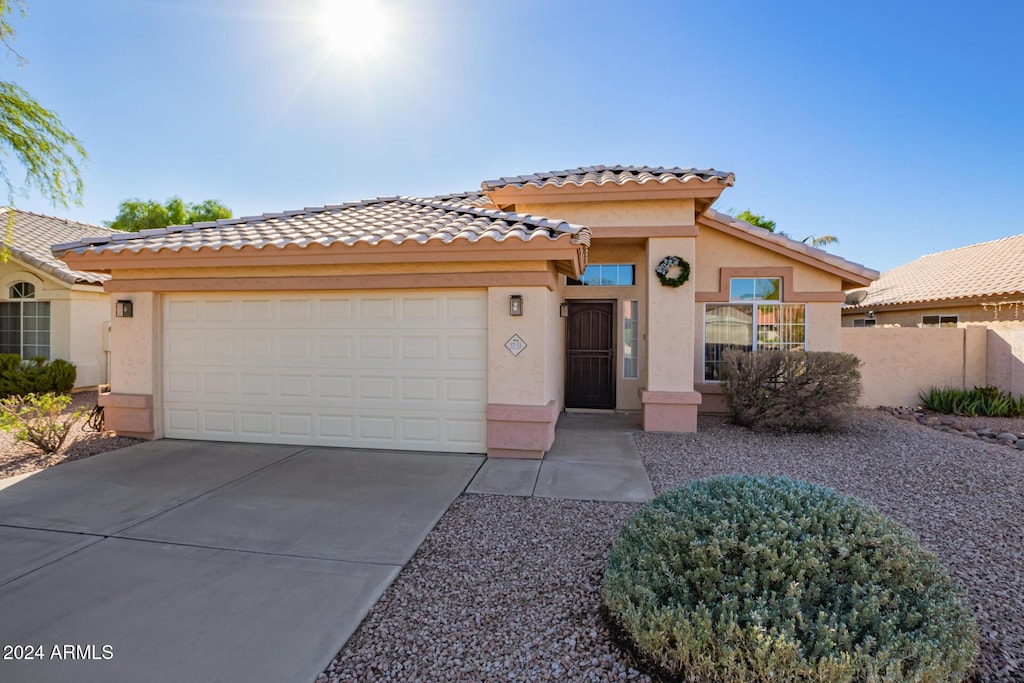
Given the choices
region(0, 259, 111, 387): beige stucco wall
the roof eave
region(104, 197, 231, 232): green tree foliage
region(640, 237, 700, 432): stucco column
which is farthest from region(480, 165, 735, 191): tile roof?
region(104, 197, 231, 232): green tree foliage

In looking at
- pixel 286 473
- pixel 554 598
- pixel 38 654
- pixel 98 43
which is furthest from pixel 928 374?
pixel 98 43

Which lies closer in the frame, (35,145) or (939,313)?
(35,145)

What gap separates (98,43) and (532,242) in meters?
8.38

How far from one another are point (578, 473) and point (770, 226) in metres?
20.2

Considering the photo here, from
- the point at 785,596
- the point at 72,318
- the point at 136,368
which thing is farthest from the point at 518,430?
the point at 72,318

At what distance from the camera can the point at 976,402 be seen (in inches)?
410

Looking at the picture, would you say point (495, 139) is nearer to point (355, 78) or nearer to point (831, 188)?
point (355, 78)

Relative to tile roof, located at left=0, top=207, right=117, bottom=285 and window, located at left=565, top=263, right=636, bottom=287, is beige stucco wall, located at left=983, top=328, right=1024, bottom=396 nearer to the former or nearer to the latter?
window, located at left=565, top=263, right=636, bottom=287

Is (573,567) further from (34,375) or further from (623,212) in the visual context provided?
(34,375)

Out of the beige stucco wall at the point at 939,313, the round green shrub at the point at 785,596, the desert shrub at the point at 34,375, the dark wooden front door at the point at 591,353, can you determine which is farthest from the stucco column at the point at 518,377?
the beige stucco wall at the point at 939,313

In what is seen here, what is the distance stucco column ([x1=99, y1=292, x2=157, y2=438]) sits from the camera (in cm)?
745

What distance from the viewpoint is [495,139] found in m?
11.4

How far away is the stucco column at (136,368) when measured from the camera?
745 cm

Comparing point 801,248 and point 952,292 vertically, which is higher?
point 801,248
